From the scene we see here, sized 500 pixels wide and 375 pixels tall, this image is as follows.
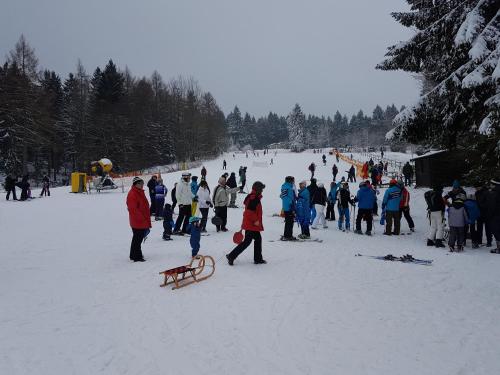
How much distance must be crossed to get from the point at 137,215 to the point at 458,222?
324 inches

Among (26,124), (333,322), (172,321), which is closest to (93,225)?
(172,321)

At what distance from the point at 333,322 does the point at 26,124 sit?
42499 millimetres

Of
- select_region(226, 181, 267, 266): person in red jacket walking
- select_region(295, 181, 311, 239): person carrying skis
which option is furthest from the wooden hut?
select_region(226, 181, 267, 266): person in red jacket walking

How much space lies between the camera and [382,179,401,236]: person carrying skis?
41.5 feet

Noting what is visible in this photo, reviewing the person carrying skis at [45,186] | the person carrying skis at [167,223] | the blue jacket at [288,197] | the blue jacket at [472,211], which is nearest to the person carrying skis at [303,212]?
the blue jacket at [288,197]

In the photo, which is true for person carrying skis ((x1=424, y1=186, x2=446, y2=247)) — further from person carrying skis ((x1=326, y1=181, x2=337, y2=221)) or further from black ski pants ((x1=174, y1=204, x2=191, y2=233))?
black ski pants ((x1=174, y1=204, x2=191, y2=233))

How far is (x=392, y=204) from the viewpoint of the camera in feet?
41.6

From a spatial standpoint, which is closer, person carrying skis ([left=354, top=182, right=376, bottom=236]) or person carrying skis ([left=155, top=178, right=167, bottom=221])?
person carrying skis ([left=354, top=182, right=376, bottom=236])

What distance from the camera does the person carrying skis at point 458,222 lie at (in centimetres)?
1000

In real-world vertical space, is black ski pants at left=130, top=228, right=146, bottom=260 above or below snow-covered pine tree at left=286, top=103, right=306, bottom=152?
below

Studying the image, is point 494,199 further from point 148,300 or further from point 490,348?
point 148,300

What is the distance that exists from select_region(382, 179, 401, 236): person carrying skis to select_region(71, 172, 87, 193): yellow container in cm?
2003

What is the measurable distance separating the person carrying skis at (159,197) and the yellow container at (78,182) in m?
12.8

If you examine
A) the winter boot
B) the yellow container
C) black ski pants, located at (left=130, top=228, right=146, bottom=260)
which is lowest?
the winter boot
